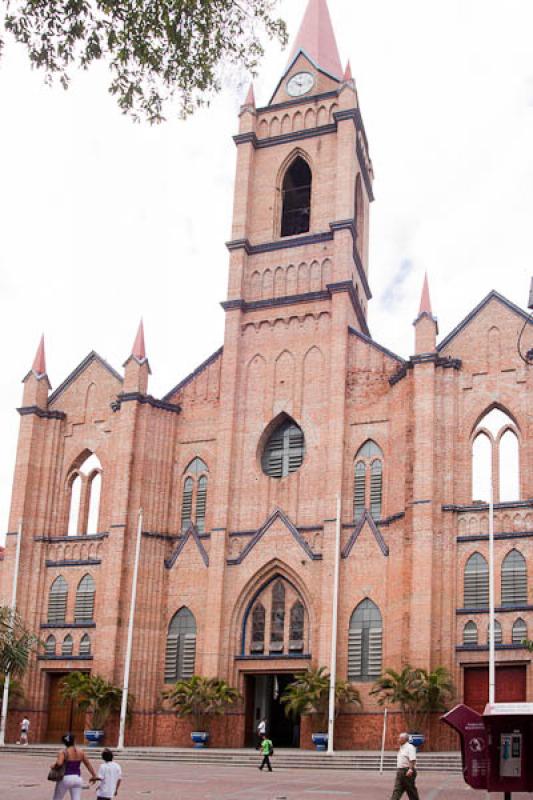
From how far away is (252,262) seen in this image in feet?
156

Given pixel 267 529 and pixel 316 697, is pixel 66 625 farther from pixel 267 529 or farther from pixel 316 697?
pixel 316 697

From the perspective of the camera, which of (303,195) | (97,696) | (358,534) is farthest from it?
(303,195)

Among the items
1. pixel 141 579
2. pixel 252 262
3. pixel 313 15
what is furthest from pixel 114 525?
pixel 313 15

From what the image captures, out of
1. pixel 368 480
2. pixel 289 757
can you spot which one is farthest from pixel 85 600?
pixel 289 757

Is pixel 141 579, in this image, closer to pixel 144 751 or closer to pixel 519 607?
pixel 144 751

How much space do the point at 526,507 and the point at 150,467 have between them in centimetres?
1572

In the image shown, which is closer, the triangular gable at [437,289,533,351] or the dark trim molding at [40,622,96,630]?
the triangular gable at [437,289,533,351]

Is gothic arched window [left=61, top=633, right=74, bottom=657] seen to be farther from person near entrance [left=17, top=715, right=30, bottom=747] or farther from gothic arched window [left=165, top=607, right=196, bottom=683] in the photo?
gothic arched window [left=165, top=607, right=196, bottom=683]

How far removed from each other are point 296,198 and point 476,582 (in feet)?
67.1

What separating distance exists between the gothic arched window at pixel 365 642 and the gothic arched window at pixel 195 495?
800 centimetres

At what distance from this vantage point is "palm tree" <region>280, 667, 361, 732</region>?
124 ft

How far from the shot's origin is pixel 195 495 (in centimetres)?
4484

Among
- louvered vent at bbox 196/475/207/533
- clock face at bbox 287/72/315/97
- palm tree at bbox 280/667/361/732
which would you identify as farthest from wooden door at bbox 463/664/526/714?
clock face at bbox 287/72/315/97

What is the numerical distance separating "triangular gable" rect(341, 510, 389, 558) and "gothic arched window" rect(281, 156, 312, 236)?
14.6 metres
